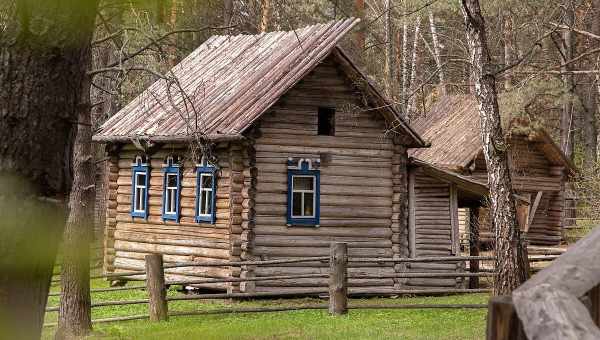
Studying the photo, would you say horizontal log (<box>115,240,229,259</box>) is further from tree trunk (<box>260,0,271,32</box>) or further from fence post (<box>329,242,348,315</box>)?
tree trunk (<box>260,0,271,32</box>)

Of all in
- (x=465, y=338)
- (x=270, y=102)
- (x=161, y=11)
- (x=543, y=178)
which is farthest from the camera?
(x=543, y=178)

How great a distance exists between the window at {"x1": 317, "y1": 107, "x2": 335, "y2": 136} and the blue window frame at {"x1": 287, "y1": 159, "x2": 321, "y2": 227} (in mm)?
1072

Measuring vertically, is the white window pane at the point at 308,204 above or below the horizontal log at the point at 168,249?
above

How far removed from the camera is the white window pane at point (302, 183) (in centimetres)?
2173

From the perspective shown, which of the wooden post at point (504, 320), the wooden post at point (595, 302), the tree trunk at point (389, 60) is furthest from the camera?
the tree trunk at point (389, 60)

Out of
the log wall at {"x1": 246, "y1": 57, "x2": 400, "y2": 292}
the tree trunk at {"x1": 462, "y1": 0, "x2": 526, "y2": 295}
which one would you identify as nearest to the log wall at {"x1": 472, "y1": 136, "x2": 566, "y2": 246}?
the log wall at {"x1": 246, "y1": 57, "x2": 400, "y2": 292}

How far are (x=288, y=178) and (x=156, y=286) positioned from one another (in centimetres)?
616

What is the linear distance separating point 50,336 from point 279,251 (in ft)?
24.7

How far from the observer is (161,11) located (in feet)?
7.87

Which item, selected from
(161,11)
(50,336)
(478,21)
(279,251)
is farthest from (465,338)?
(161,11)

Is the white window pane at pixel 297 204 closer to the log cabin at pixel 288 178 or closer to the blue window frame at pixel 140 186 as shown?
the log cabin at pixel 288 178

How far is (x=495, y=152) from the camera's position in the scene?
14.6 m

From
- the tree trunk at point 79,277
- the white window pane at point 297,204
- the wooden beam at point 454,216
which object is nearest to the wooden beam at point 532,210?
the wooden beam at point 454,216

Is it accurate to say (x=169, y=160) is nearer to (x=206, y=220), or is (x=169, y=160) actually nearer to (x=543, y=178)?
(x=206, y=220)
